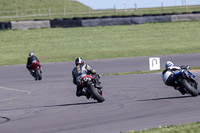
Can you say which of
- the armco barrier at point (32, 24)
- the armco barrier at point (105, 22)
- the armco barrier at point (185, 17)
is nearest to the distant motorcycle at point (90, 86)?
the armco barrier at point (105, 22)

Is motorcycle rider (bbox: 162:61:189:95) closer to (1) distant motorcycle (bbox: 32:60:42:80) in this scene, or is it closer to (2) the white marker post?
(2) the white marker post

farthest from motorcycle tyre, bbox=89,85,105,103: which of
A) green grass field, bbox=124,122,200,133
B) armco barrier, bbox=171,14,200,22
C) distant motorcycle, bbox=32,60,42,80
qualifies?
armco barrier, bbox=171,14,200,22

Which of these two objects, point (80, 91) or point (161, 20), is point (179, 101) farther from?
point (161, 20)

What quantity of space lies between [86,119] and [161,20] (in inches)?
1115

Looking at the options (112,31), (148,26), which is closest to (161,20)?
(148,26)

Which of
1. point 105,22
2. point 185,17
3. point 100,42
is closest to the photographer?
point 100,42

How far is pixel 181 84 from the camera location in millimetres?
12586

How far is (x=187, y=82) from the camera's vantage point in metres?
12.6

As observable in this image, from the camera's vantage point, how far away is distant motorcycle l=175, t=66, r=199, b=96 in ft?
40.9

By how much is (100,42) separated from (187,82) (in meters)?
22.3

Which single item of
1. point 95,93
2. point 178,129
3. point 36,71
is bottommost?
point 36,71

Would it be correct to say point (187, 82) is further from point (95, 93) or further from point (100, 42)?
point (100, 42)

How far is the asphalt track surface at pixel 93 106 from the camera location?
9531 mm

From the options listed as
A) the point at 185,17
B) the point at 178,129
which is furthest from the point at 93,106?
the point at 185,17
